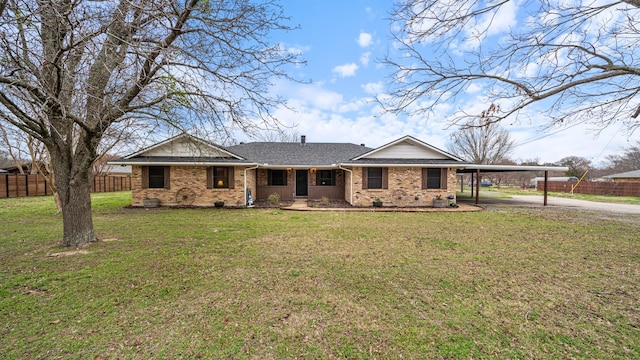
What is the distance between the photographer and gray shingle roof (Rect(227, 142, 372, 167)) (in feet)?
51.2

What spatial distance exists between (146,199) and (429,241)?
13342 millimetres

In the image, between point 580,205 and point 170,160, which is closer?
point 170,160

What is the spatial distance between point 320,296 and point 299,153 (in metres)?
14.4

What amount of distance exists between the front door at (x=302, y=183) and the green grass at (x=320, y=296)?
9.40m

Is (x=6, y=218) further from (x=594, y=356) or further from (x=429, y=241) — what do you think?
(x=594, y=356)

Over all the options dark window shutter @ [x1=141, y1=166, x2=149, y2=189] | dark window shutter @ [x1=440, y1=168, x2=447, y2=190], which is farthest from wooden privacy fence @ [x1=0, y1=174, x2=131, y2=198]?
dark window shutter @ [x1=440, y1=168, x2=447, y2=190]

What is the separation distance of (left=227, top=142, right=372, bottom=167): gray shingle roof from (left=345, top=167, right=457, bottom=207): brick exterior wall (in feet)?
9.39

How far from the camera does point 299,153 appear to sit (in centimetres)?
1750

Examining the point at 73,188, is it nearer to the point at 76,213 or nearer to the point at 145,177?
the point at 76,213

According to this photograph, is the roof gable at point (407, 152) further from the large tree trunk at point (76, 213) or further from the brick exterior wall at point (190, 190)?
the large tree trunk at point (76, 213)

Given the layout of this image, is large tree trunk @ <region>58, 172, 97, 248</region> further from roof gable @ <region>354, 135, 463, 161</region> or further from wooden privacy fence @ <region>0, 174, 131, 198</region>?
wooden privacy fence @ <region>0, 174, 131, 198</region>

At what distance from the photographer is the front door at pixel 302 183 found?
53.6 feet

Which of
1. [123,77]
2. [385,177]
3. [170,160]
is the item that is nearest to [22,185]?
[170,160]

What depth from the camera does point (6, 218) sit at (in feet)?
31.4
